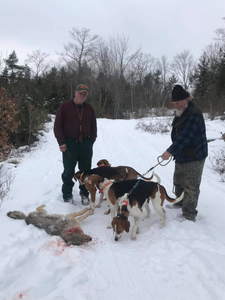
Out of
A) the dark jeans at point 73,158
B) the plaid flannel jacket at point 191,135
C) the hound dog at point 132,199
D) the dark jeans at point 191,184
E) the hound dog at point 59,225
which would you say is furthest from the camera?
the dark jeans at point 73,158

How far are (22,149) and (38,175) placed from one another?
11.9ft

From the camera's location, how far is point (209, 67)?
1300 inches

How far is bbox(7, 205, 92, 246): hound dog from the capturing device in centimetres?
288

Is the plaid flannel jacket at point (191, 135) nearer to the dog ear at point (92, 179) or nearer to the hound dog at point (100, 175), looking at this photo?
the hound dog at point (100, 175)

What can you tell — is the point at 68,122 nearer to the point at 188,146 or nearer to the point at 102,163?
the point at 102,163

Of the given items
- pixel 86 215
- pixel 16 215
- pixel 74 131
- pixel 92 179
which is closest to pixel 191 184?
pixel 92 179

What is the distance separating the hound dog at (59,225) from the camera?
288cm

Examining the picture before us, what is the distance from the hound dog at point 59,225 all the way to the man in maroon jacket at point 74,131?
103 centimetres

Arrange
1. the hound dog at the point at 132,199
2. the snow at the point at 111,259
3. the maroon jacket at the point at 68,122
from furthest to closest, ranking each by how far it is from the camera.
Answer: the maroon jacket at the point at 68,122
the hound dog at the point at 132,199
the snow at the point at 111,259

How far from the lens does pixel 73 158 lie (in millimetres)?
4109

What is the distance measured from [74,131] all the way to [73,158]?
1.96ft

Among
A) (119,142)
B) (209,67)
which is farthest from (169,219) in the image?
(209,67)

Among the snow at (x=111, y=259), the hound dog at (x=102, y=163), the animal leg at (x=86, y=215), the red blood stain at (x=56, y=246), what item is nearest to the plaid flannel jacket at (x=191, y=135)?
the snow at (x=111, y=259)

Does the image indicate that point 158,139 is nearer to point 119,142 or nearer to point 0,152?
point 119,142
